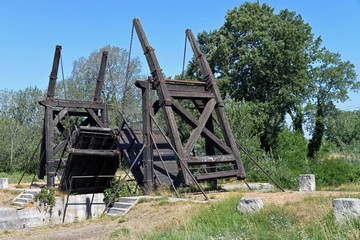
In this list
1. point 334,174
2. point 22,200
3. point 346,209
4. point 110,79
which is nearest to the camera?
point 346,209

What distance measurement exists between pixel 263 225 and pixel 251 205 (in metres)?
0.87

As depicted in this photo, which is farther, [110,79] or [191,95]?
[110,79]

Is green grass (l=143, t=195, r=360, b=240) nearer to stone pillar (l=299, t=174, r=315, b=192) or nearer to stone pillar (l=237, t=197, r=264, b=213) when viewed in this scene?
stone pillar (l=237, t=197, r=264, b=213)

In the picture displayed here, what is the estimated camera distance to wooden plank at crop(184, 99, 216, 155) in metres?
13.0

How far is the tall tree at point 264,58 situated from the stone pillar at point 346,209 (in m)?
24.1

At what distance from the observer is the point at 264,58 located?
Result: 31031 mm

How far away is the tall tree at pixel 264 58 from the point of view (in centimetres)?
3065

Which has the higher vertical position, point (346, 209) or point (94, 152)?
point (94, 152)

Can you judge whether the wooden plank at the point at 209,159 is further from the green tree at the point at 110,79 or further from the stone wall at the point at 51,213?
the green tree at the point at 110,79

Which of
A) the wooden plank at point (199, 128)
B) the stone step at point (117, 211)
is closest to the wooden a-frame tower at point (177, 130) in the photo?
the wooden plank at point (199, 128)

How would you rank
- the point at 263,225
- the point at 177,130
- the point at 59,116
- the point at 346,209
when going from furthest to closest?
the point at 59,116 < the point at 177,130 < the point at 263,225 < the point at 346,209

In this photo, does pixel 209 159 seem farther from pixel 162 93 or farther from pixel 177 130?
pixel 162 93

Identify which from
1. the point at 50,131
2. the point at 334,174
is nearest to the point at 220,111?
the point at 50,131

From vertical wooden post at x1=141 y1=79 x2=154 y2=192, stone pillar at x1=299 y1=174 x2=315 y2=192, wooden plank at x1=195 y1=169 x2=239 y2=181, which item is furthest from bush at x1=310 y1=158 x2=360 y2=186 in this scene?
vertical wooden post at x1=141 y1=79 x2=154 y2=192
